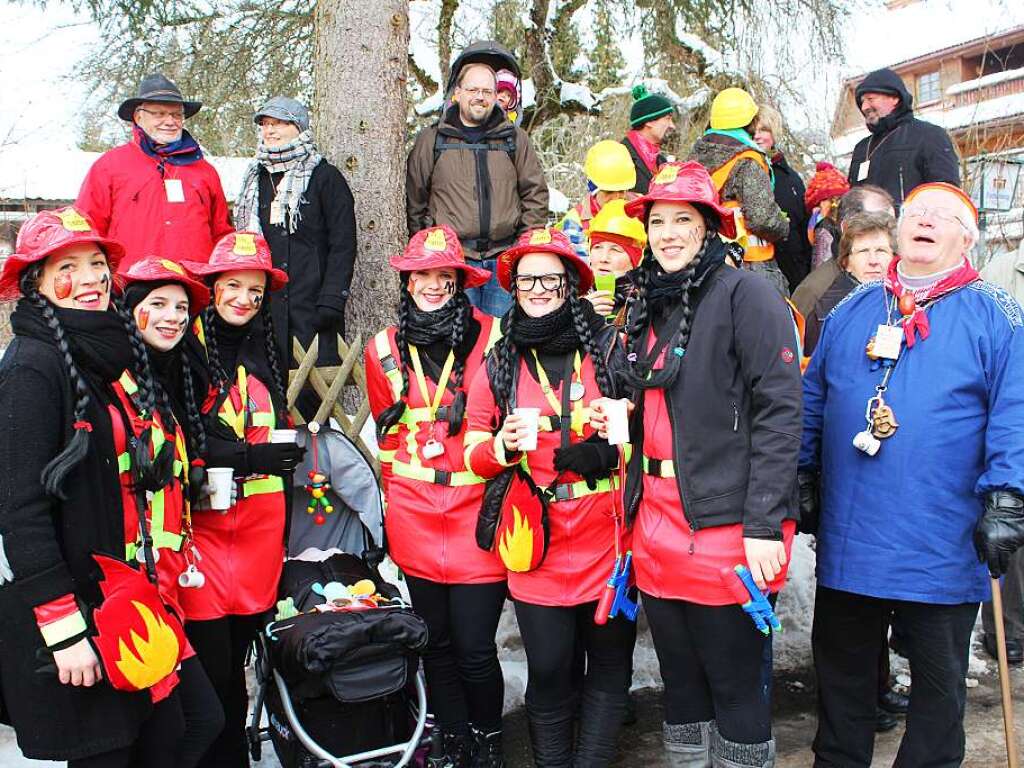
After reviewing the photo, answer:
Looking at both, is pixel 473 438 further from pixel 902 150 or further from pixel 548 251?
pixel 902 150

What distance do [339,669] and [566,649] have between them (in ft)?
2.88

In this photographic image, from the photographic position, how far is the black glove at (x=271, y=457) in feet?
12.1

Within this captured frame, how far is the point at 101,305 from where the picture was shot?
2898 millimetres

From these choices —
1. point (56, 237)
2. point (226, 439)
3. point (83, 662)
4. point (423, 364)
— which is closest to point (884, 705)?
Result: point (423, 364)

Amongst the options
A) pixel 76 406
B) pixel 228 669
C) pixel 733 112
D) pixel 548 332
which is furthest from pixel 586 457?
pixel 733 112

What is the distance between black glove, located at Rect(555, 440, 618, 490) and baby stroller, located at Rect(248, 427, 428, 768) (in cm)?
86

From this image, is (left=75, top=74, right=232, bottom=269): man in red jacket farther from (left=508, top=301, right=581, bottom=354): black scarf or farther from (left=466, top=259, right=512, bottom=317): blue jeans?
(left=508, top=301, right=581, bottom=354): black scarf

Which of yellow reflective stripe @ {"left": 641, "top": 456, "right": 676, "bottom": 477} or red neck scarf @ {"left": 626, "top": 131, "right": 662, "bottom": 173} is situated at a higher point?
red neck scarf @ {"left": 626, "top": 131, "right": 662, "bottom": 173}

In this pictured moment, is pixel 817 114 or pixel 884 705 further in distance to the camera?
pixel 817 114

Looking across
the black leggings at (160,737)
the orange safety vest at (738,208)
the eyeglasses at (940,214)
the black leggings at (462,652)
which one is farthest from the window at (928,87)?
the black leggings at (160,737)

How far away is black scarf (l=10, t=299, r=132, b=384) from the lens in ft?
8.91

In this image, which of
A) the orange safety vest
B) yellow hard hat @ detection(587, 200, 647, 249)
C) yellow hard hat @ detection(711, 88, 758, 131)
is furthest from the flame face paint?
A: yellow hard hat @ detection(711, 88, 758, 131)

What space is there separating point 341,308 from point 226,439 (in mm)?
1530

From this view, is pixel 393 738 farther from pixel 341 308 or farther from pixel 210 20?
→ pixel 210 20
